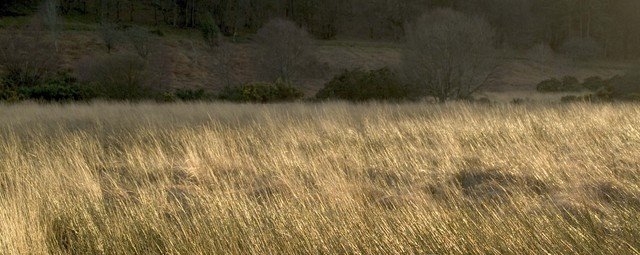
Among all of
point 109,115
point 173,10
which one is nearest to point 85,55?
point 173,10

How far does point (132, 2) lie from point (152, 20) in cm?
541

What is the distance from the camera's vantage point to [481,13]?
2133 inches

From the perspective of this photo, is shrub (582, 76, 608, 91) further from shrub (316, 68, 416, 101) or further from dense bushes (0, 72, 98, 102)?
dense bushes (0, 72, 98, 102)

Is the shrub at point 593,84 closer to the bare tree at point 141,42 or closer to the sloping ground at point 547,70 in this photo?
the sloping ground at point 547,70

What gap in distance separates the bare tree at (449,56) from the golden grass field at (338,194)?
10674mm

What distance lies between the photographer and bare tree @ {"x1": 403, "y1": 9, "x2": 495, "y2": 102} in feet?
59.2

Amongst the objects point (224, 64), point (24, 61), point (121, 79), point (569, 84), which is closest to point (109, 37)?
point (224, 64)

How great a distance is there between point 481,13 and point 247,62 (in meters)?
28.3

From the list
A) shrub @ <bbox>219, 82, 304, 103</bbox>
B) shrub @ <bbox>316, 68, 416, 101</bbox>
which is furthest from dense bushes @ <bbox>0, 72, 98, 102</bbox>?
shrub @ <bbox>316, 68, 416, 101</bbox>

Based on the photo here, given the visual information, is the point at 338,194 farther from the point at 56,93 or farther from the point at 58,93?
the point at 56,93

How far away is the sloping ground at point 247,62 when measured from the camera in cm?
3441

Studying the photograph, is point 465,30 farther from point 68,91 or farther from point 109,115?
point 68,91

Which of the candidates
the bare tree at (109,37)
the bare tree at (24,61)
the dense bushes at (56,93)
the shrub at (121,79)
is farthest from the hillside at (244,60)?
the dense bushes at (56,93)

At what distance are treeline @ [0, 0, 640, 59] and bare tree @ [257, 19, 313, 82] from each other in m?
21.2
